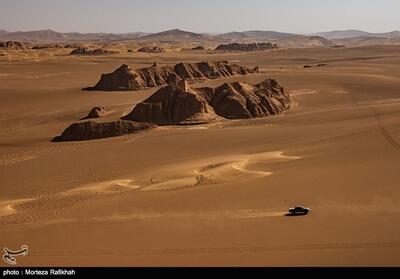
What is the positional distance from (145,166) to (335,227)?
1163cm

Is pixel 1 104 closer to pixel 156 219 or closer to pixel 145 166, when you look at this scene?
pixel 145 166

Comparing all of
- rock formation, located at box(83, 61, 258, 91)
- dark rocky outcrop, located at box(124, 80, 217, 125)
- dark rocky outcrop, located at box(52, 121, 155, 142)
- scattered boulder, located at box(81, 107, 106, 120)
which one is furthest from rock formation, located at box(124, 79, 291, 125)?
rock formation, located at box(83, 61, 258, 91)

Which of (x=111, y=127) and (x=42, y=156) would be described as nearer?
(x=42, y=156)

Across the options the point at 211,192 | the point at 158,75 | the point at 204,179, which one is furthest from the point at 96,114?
the point at 158,75

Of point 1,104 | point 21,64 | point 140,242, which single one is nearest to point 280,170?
point 140,242

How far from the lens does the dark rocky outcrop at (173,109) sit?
32.4 m

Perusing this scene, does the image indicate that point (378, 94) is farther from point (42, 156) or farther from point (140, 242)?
point (140, 242)

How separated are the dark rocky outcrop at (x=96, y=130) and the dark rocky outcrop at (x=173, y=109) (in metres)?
2.05

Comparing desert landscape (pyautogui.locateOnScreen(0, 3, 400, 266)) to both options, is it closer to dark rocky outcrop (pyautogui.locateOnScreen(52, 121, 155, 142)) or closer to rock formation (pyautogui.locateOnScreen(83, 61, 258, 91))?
dark rocky outcrop (pyautogui.locateOnScreen(52, 121, 155, 142))

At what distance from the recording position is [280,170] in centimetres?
1988

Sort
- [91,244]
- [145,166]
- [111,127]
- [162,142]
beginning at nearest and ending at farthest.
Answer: [91,244] < [145,166] < [162,142] < [111,127]

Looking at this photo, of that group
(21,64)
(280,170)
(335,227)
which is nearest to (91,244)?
(335,227)

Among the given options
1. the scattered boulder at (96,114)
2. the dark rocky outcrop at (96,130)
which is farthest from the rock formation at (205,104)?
the scattered boulder at (96,114)

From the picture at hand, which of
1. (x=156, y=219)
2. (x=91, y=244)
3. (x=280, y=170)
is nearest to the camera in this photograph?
(x=91, y=244)
